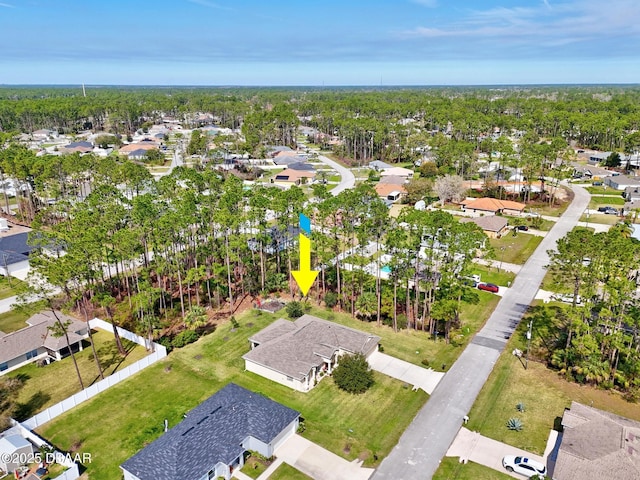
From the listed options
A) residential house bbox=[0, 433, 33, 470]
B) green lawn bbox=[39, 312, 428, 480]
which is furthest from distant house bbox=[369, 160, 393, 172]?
residential house bbox=[0, 433, 33, 470]

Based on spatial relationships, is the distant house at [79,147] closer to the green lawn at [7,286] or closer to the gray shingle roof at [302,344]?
the green lawn at [7,286]

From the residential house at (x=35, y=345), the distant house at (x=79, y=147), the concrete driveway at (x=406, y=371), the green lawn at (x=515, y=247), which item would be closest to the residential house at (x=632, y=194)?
the green lawn at (x=515, y=247)

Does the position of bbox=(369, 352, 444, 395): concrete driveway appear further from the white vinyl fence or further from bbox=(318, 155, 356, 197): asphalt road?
bbox=(318, 155, 356, 197): asphalt road

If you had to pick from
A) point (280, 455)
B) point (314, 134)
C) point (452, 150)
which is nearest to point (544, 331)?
point (280, 455)

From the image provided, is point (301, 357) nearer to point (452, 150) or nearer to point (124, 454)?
point (124, 454)

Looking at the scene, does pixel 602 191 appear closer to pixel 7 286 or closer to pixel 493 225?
pixel 493 225

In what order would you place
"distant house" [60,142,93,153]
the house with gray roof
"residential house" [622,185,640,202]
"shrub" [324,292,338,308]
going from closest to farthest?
the house with gray roof
"shrub" [324,292,338,308]
"residential house" [622,185,640,202]
"distant house" [60,142,93,153]

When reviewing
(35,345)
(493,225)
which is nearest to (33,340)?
(35,345)
